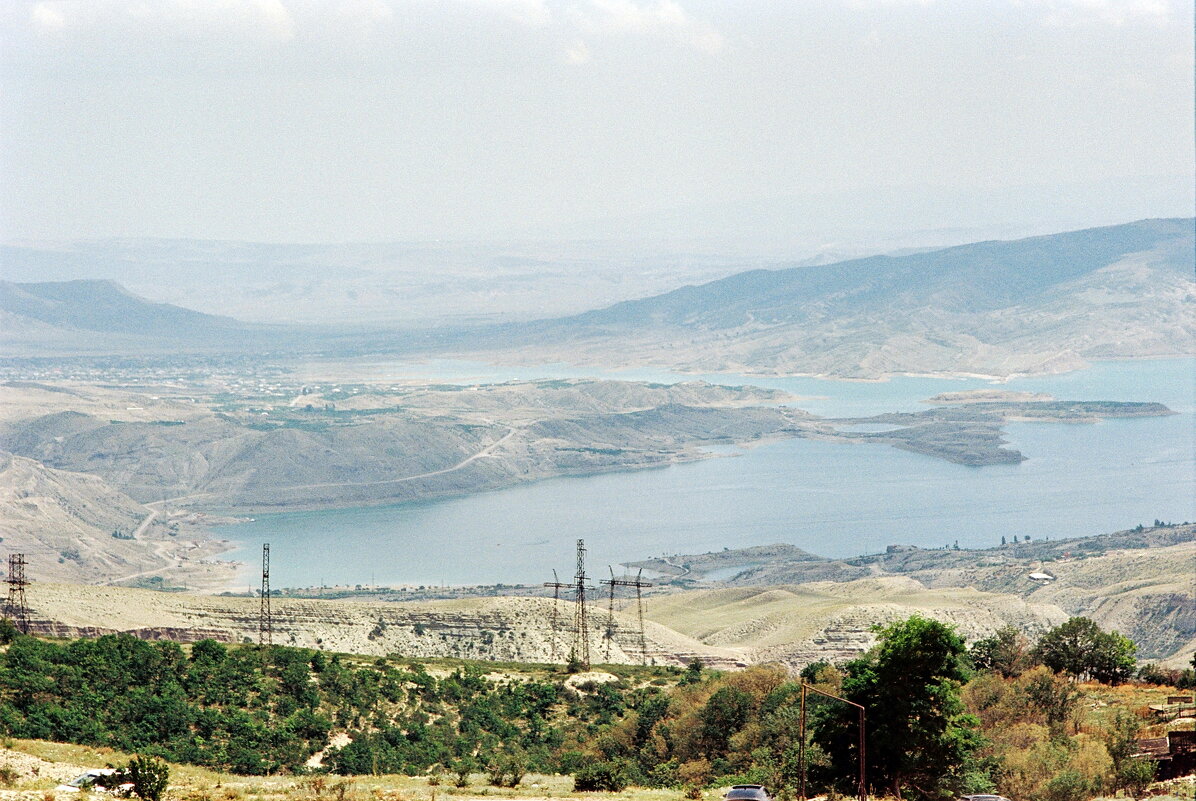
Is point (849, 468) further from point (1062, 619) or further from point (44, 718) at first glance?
point (44, 718)

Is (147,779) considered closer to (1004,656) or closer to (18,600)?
(1004,656)

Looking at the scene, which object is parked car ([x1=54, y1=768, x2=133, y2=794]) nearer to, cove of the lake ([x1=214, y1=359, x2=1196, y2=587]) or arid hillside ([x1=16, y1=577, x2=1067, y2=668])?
arid hillside ([x1=16, y1=577, x2=1067, y2=668])

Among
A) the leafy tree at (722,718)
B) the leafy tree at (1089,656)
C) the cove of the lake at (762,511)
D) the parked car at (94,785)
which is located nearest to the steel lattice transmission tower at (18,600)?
the leafy tree at (722,718)

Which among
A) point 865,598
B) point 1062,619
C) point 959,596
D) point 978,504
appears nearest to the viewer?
point 1062,619

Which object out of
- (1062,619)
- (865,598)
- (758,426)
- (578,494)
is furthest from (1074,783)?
(758,426)

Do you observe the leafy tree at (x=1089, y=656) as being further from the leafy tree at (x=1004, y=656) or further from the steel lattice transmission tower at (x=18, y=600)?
the steel lattice transmission tower at (x=18, y=600)

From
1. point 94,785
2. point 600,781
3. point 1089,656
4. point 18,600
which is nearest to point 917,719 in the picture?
point 600,781

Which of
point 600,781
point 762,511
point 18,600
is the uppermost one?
point 18,600
